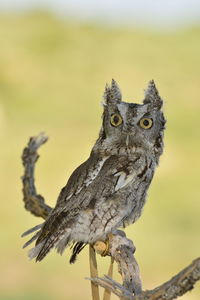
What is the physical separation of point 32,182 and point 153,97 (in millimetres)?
989

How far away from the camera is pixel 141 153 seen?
129 inches

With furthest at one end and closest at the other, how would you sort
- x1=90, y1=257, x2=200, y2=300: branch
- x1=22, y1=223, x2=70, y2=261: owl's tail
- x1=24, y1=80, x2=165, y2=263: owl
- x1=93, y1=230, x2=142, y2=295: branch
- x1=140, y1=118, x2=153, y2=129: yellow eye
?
x1=140, y1=118, x2=153, y2=129: yellow eye
x1=24, y1=80, x2=165, y2=263: owl
x1=22, y1=223, x2=70, y2=261: owl's tail
x1=93, y1=230, x2=142, y2=295: branch
x1=90, y1=257, x2=200, y2=300: branch

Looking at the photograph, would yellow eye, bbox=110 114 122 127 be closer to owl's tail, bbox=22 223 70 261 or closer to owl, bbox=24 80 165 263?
owl, bbox=24 80 165 263

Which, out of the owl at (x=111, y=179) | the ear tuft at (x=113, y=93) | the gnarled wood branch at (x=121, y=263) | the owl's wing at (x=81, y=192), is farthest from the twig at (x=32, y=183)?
the ear tuft at (x=113, y=93)

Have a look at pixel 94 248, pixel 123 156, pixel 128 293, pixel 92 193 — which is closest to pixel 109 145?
pixel 123 156

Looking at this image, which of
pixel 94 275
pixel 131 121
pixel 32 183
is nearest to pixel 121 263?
pixel 94 275

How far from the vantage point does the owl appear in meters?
3.07

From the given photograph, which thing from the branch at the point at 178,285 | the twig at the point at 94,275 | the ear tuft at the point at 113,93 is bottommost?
the branch at the point at 178,285

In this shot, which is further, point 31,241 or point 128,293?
point 31,241

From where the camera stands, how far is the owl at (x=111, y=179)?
3.07 meters

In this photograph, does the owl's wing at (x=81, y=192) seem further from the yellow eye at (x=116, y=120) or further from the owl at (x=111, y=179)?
the yellow eye at (x=116, y=120)

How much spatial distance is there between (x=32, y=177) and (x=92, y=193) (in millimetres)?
739

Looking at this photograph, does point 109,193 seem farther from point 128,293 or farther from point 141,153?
point 128,293

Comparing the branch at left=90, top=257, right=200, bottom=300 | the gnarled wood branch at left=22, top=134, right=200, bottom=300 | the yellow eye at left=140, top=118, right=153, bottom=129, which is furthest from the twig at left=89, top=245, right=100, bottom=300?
the yellow eye at left=140, top=118, right=153, bottom=129
